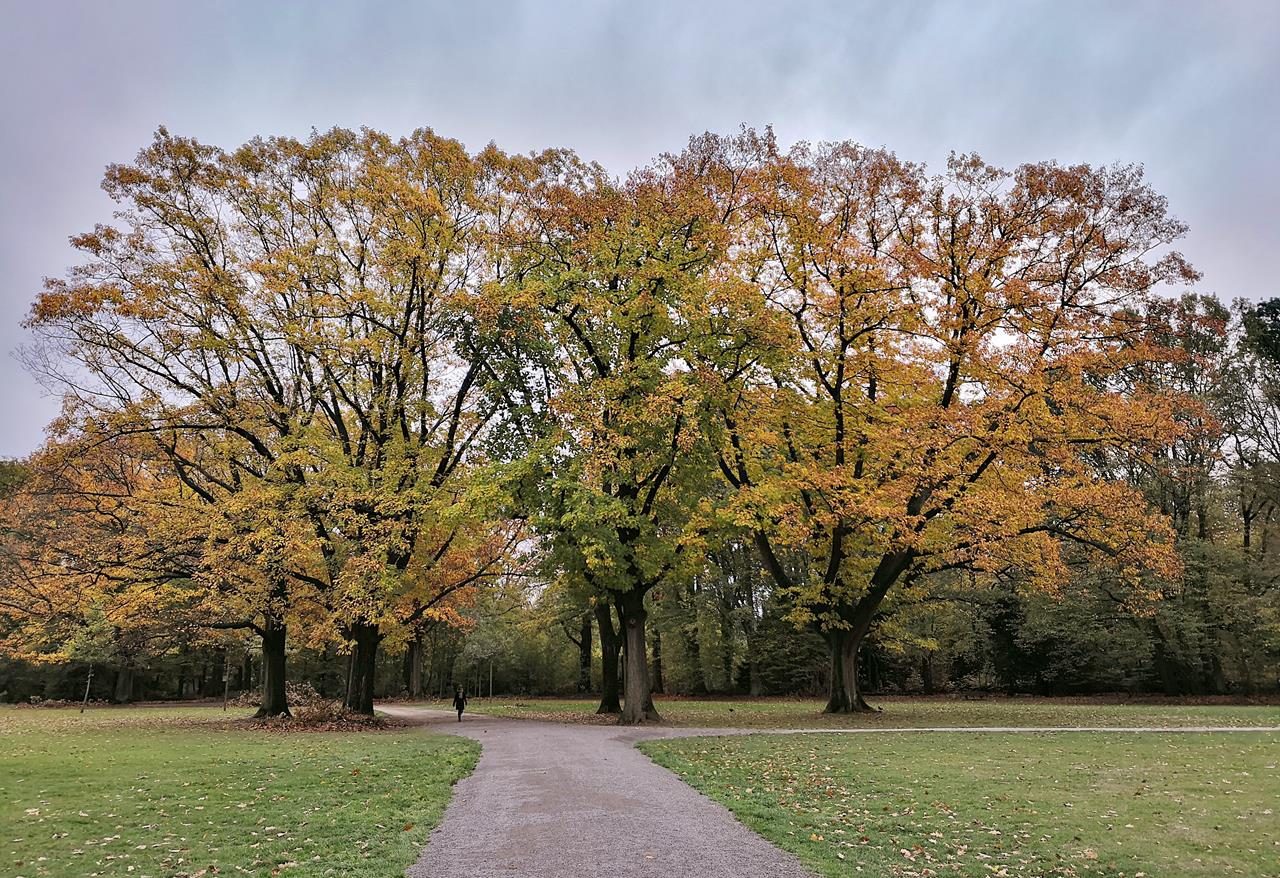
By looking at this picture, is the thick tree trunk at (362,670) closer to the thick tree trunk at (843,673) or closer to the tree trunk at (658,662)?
the thick tree trunk at (843,673)

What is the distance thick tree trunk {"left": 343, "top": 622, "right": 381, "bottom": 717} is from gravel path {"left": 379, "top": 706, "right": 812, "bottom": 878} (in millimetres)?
12275

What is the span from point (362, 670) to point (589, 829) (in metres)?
18.9

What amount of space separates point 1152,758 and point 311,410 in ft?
79.1

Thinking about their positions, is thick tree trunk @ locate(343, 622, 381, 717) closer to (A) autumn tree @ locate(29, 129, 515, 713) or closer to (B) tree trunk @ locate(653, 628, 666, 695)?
(A) autumn tree @ locate(29, 129, 515, 713)

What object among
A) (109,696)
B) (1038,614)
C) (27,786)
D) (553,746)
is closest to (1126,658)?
(1038,614)

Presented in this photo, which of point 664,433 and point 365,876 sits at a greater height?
point 664,433

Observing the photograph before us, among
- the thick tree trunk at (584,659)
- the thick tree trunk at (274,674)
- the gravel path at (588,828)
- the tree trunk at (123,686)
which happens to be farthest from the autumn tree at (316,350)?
the tree trunk at (123,686)

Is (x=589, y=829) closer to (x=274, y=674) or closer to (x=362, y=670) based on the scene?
(x=362, y=670)

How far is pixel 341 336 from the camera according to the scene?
76.6 feet

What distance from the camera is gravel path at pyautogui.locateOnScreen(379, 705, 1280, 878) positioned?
6664mm

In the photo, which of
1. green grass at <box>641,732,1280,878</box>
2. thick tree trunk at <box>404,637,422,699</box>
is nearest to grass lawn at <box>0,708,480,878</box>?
green grass at <box>641,732,1280,878</box>

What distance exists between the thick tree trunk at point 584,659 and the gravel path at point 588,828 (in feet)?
108

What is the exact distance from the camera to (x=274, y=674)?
25.9m

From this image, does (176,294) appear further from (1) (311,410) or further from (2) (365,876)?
(2) (365,876)
